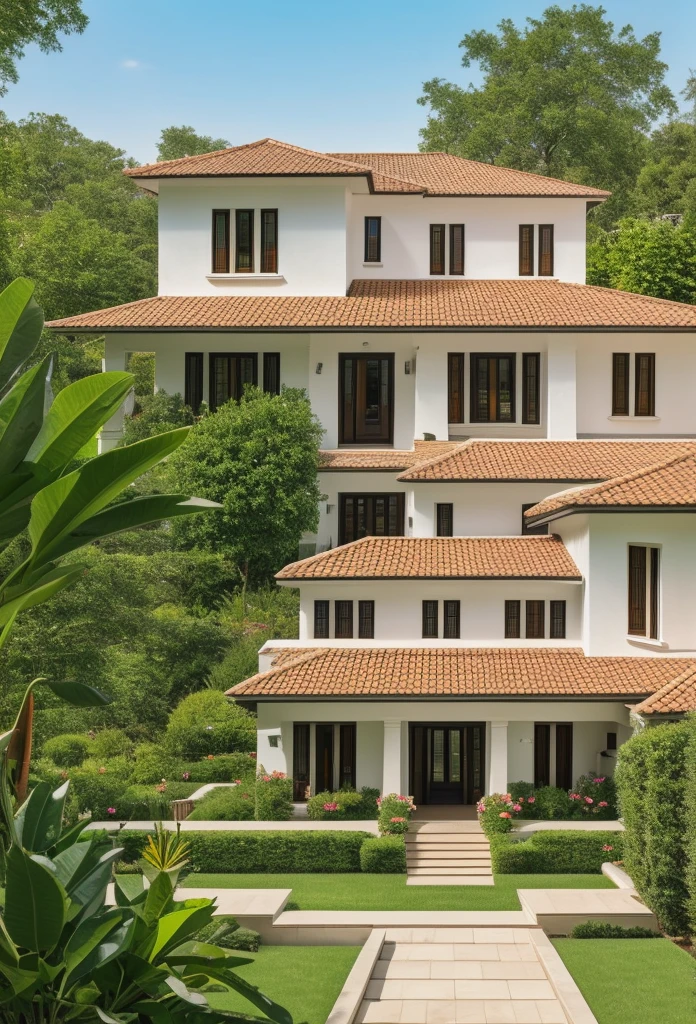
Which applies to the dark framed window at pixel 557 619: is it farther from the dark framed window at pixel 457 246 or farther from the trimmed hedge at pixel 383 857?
the dark framed window at pixel 457 246

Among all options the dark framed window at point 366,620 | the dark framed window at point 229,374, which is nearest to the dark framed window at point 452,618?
the dark framed window at point 366,620

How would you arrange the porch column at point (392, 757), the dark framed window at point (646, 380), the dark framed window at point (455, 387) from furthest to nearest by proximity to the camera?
the dark framed window at point (646, 380) → the dark framed window at point (455, 387) → the porch column at point (392, 757)

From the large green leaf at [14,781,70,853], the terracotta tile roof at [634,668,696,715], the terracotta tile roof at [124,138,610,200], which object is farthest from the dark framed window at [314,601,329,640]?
the large green leaf at [14,781,70,853]

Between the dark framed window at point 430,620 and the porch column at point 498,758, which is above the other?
the dark framed window at point 430,620

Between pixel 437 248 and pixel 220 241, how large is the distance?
7.47 m

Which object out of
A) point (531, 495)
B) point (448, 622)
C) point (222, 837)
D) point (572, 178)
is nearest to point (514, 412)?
point (531, 495)

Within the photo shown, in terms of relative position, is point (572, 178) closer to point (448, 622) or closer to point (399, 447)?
point (399, 447)

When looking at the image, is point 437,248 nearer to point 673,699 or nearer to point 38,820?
point 673,699

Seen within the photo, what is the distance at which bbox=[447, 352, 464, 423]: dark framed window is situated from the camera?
1503 inches

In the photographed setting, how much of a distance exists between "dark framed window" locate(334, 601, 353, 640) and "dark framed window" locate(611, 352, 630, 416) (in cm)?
1265

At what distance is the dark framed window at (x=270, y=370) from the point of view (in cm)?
3916

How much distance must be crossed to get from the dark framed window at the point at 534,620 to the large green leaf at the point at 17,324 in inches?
963

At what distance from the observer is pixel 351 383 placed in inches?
1532

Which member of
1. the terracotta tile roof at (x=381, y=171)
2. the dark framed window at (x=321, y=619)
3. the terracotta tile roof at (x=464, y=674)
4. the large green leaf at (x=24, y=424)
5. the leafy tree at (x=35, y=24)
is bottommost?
the terracotta tile roof at (x=464, y=674)
